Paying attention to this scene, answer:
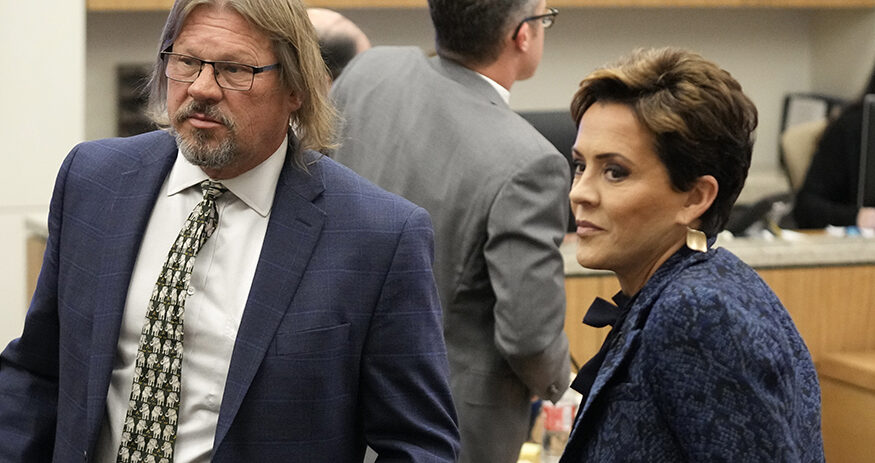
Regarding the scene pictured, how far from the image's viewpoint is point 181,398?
159 cm

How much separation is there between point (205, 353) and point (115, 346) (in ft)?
0.38

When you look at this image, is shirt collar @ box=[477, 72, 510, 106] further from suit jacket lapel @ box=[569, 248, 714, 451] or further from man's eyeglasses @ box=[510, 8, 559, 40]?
suit jacket lapel @ box=[569, 248, 714, 451]

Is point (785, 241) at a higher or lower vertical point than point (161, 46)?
lower

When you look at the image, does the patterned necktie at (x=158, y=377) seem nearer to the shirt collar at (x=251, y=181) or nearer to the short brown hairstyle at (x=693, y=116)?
the shirt collar at (x=251, y=181)

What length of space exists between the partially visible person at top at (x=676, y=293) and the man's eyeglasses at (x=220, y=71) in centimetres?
44

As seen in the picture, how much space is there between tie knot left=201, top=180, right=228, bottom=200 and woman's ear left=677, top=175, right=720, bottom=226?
61 centimetres

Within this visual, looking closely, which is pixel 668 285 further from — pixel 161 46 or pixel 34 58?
pixel 34 58

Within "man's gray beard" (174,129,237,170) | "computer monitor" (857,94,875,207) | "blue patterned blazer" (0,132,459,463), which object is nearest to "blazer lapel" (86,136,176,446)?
"blue patterned blazer" (0,132,459,463)

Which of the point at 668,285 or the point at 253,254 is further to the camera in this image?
the point at 253,254

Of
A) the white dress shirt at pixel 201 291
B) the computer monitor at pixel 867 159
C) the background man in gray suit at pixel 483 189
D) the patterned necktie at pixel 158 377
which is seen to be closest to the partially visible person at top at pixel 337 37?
the background man in gray suit at pixel 483 189

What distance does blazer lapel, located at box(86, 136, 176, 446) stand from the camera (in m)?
1.58

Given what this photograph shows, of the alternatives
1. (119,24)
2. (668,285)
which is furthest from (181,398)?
(119,24)

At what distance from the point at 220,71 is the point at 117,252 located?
282 millimetres

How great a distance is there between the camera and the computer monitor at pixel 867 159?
410 cm
